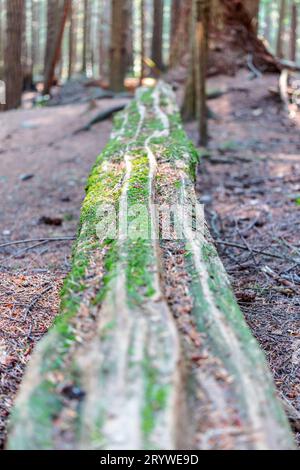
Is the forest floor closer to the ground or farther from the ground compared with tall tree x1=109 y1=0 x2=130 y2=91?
closer to the ground

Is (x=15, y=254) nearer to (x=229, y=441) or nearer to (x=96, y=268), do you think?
(x=96, y=268)

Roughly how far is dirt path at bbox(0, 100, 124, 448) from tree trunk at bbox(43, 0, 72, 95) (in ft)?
6.57

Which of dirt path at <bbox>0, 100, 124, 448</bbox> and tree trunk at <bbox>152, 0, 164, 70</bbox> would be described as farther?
tree trunk at <bbox>152, 0, 164, 70</bbox>

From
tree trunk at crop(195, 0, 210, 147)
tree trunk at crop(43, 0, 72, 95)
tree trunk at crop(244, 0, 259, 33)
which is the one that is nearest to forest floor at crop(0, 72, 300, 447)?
tree trunk at crop(195, 0, 210, 147)

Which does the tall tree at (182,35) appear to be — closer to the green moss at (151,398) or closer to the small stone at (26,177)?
the small stone at (26,177)

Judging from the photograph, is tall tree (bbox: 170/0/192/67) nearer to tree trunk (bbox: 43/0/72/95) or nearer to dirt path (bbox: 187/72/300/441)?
dirt path (bbox: 187/72/300/441)

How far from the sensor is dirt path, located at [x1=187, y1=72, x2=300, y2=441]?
3078 millimetres

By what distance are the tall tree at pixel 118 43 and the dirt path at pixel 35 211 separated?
2.48 m

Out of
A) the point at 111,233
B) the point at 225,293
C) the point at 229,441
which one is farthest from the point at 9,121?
the point at 229,441

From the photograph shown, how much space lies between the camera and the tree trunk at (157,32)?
679 inches

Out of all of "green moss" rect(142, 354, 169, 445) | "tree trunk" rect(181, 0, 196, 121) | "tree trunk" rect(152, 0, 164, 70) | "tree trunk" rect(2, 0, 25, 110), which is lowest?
"green moss" rect(142, 354, 169, 445)

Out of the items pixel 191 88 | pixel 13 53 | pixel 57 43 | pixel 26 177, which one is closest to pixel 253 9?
pixel 191 88

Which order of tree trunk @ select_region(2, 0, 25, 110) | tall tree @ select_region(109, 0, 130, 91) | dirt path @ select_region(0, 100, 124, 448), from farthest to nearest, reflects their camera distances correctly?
tall tree @ select_region(109, 0, 130, 91)
tree trunk @ select_region(2, 0, 25, 110)
dirt path @ select_region(0, 100, 124, 448)

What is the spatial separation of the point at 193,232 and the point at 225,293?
659mm
